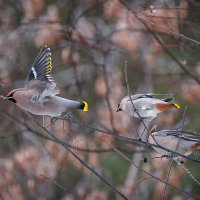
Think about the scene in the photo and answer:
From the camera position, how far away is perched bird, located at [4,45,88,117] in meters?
3.52

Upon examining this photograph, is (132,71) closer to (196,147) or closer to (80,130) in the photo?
(80,130)

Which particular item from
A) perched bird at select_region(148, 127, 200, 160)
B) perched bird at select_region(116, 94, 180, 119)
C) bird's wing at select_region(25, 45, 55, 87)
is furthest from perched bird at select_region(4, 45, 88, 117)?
perched bird at select_region(148, 127, 200, 160)

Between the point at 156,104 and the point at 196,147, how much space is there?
41 centimetres

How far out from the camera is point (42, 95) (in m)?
3.58

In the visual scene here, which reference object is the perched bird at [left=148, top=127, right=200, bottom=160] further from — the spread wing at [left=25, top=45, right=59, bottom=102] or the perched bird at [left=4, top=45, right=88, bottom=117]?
the spread wing at [left=25, top=45, right=59, bottom=102]

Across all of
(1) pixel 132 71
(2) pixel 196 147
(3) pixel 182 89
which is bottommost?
(1) pixel 132 71

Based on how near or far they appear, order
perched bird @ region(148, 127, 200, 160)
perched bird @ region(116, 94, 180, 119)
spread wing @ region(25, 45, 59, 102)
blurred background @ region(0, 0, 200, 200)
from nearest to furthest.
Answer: perched bird @ region(148, 127, 200, 160)
perched bird @ region(116, 94, 180, 119)
spread wing @ region(25, 45, 59, 102)
blurred background @ region(0, 0, 200, 200)

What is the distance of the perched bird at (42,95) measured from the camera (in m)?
3.52

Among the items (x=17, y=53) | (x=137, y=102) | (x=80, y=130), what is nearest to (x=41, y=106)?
(x=137, y=102)

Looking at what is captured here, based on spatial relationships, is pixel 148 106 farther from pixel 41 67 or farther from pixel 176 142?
pixel 41 67

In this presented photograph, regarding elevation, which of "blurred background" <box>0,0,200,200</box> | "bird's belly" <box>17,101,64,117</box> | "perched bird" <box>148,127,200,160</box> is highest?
"bird's belly" <box>17,101,64,117</box>

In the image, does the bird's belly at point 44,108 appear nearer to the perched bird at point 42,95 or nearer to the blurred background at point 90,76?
the perched bird at point 42,95

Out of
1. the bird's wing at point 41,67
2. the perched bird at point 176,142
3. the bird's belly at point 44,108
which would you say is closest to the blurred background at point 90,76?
the bird's wing at point 41,67

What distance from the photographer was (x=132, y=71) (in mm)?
6484
